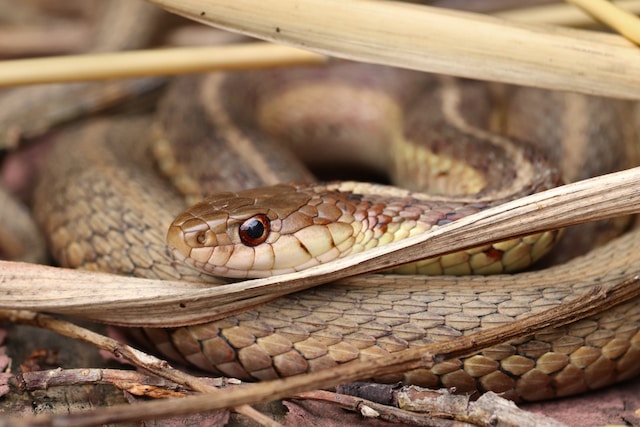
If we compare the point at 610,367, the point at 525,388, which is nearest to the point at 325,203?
the point at 525,388

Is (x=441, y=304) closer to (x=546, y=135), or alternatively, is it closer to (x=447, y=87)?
(x=546, y=135)

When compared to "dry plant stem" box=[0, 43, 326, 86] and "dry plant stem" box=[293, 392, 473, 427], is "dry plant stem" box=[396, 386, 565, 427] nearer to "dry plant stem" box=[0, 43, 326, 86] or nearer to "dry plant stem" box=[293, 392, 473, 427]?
"dry plant stem" box=[293, 392, 473, 427]

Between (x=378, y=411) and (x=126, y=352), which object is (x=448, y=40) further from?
(x=126, y=352)

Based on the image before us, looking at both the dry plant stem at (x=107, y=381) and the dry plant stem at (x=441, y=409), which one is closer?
the dry plant stem at (x=441, y=409)

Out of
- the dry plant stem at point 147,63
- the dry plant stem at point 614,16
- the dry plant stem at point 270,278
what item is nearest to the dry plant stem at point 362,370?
the dry plant stem at point 270,278

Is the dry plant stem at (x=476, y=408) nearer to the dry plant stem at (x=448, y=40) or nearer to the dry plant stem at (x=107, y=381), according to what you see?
the dry plant stem at (x=107, y=381)

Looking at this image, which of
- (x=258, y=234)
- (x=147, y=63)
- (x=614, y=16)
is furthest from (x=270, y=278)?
(x=614, y=16)

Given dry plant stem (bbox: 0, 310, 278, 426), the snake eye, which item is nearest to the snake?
the snake eye

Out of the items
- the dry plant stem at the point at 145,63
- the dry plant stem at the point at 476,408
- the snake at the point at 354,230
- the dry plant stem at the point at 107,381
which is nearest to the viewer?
the dry plant stem at the point at 476,408
